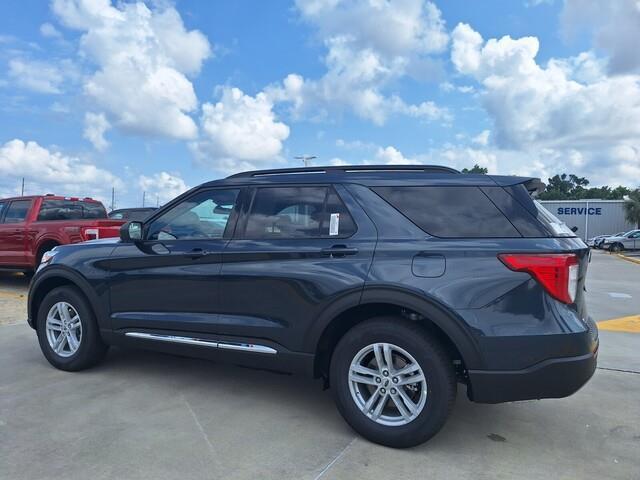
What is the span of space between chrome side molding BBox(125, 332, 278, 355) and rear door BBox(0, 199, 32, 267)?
6.23m

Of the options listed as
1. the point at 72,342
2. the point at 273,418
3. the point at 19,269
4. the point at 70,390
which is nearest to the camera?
the point at 273,418

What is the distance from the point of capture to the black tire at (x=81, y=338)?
4543 mm

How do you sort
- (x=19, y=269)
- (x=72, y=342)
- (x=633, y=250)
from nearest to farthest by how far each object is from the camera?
(x=72, y=342) → (x=19, y=269) → (x=633, y=250)

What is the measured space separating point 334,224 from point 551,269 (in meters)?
1.41

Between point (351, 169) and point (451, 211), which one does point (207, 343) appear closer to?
point (351, 169)

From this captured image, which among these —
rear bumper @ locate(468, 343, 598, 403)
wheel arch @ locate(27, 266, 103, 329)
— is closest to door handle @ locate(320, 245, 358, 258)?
rear bumper @ locate(468, 343, 598, 403)

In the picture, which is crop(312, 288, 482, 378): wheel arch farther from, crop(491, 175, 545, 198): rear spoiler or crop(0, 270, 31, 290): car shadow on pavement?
crop(0, 270, 31, 290): car shadow on pavement

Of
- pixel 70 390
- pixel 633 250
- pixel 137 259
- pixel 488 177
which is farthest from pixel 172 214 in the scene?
pixel 633 250

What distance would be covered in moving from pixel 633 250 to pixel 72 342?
32.6m

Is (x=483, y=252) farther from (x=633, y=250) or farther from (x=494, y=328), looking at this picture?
(x=633, y=250)

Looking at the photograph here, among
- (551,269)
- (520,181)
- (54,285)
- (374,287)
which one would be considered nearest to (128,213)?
(54,285)

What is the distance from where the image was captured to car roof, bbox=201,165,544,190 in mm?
3354

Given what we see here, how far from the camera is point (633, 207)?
127 feet

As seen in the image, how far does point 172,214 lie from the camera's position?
4.29m
